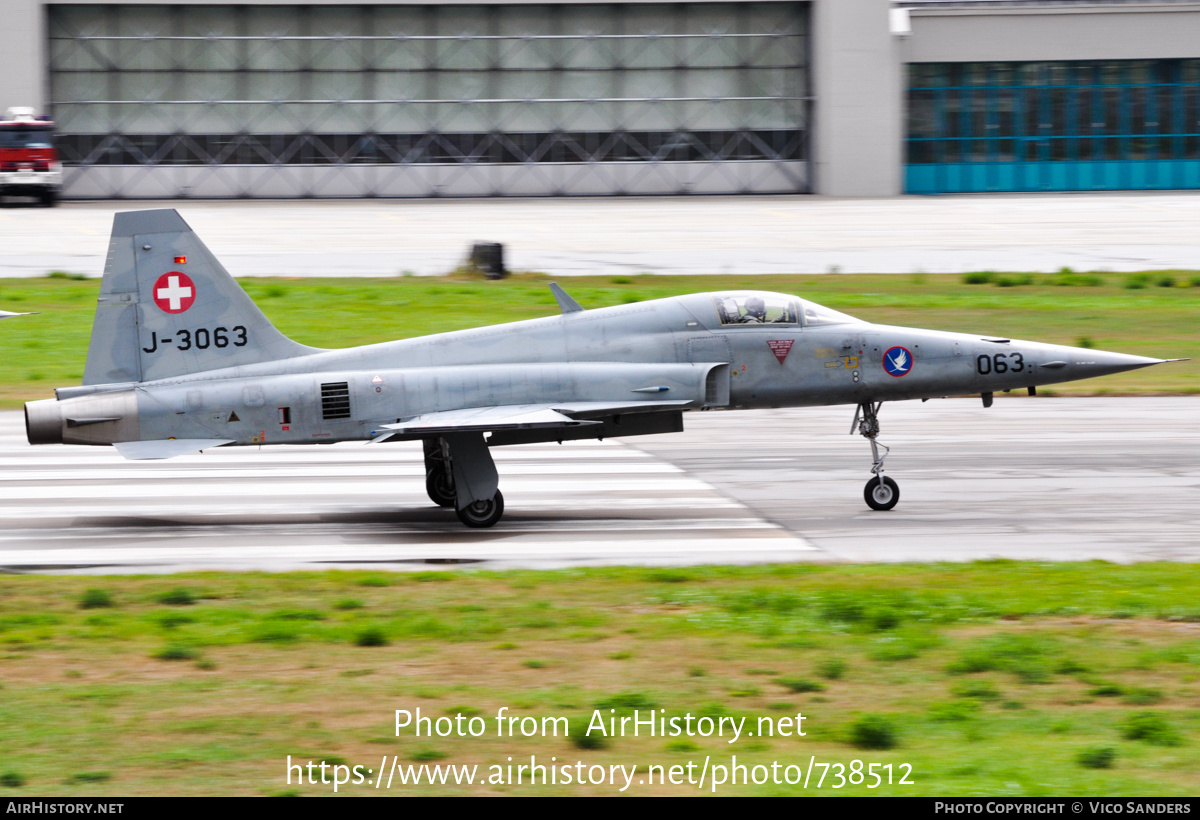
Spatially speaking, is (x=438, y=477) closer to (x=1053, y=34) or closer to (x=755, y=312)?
(x=755, y=312)

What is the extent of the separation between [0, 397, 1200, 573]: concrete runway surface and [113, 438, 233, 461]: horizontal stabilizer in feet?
2.81

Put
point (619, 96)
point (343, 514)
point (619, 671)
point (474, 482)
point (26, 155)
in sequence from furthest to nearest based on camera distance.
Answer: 1. point (619, 96)
2. point (26, 155)
3. point (343, 514)
4. point (474, 482)
5. point (619, 671)

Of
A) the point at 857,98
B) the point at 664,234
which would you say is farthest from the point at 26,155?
the point at 857,98

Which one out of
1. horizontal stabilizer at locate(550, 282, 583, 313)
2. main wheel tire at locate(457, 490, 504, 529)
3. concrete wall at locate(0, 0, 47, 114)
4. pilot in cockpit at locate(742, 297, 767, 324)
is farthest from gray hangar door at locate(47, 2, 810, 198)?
main wheel tire at locate(457, 490, 504, 529)

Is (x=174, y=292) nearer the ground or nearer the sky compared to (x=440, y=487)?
nearer the sky

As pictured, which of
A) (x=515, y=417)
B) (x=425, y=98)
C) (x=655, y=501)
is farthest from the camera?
(x=425, y=98)

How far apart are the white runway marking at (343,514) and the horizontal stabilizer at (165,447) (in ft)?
2.81

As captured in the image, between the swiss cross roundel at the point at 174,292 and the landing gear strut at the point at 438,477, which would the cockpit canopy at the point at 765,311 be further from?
the swiss cross roundel at the point at 174,292

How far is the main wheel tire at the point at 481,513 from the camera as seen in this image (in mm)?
14531

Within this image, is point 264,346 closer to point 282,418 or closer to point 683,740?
point 282,418

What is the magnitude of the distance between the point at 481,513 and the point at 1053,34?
57406 millimetres

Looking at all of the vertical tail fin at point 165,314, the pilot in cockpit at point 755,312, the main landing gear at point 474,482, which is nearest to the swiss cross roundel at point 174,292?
the vertical tail fin at point 165,314

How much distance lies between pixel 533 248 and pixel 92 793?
37.8 m

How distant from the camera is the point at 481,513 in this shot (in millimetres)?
14555
